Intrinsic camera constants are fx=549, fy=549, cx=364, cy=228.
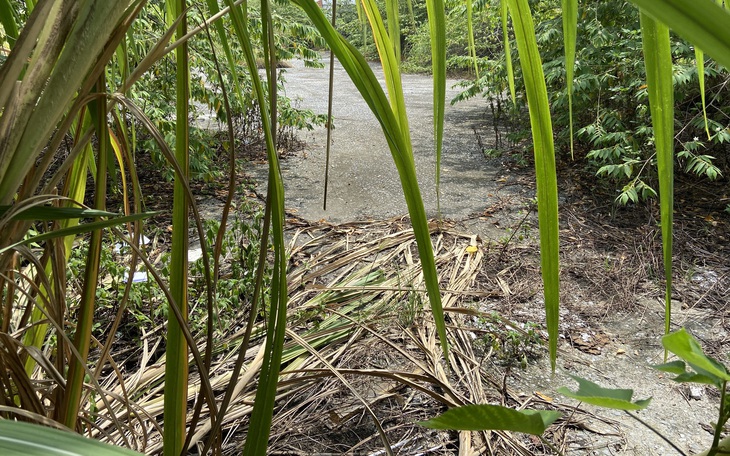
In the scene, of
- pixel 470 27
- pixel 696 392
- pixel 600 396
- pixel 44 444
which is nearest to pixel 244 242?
pixel 696 392

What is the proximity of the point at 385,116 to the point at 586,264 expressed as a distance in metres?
2.13

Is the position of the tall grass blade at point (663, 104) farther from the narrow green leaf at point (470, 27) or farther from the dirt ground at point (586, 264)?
the dirt ground at point (586, 264)

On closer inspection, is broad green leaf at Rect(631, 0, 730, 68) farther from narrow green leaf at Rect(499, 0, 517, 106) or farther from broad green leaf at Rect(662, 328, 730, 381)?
narrow green leaf at Rect(499, 0, 517, 106)

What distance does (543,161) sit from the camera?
1.30ft

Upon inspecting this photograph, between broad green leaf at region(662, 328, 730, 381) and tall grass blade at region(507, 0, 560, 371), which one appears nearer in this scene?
broad green leaf at region(662, 328, 730, 381)

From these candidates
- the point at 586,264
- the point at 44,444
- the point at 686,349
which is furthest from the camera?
the point at 586,264

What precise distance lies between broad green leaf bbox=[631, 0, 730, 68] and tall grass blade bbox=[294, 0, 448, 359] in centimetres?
21

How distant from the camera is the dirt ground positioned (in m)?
1.46

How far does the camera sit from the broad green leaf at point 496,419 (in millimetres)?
314

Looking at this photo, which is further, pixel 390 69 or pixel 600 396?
pixel 390 69

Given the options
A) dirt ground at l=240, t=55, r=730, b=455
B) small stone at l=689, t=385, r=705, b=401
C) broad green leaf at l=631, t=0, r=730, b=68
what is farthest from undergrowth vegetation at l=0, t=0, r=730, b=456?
small stone at l=689, t=385, r=705, b=401

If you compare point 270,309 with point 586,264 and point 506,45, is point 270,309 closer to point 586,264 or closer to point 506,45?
point 506,45

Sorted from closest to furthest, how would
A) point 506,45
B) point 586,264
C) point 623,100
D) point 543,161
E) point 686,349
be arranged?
point 686,349, point 543,161, point 506,45, point 586,264, point 623,100

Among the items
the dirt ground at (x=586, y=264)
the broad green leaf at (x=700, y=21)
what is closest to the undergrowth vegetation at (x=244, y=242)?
the broad green leaf at (x=700, y=21)
